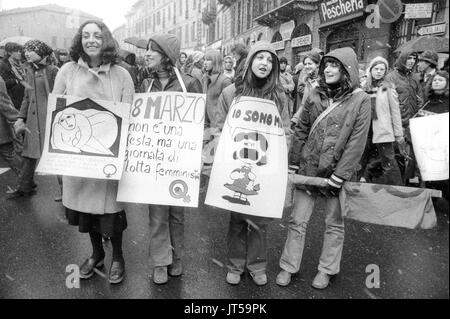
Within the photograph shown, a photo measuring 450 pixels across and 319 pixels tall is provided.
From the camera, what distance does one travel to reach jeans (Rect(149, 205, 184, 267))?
3057mm

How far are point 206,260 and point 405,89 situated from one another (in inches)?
160

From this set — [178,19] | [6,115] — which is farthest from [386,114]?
[178,19]

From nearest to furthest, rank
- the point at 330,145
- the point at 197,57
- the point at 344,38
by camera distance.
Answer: the point at 330,145 < the point at 197,57 < the point at 344,38

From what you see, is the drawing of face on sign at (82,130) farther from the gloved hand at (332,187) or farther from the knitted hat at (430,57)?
the knitted hat at (430,57)

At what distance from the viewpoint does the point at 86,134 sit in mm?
2760

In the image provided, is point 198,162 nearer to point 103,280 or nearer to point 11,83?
point 103,280

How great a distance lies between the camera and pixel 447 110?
189 centimetres

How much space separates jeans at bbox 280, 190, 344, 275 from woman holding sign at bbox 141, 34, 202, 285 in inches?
37.6

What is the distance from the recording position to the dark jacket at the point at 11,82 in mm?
6573

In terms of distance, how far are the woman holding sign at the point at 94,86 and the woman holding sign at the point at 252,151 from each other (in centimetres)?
87

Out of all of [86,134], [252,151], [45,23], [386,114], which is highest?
[45,23]

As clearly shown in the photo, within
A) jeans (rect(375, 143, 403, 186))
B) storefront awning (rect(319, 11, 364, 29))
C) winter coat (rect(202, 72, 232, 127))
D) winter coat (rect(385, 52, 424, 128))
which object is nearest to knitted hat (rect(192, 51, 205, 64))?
winter coat (rect(202, 72, 232, 127))

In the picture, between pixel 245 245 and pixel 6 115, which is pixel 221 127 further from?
pixel 6 115
